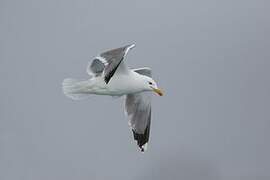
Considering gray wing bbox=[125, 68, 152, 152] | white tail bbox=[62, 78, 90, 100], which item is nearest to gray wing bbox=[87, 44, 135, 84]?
white tail bbox=[62, 78, 90, 100]

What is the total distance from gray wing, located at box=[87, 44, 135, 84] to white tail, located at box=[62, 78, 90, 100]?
0.34 feet

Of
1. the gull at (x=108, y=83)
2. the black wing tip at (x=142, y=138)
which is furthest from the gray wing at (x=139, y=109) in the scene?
the gull at (x=108, y=83)

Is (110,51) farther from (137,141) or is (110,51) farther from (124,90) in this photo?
(137,141)

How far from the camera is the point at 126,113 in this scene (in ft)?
17.6

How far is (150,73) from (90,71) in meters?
0.58

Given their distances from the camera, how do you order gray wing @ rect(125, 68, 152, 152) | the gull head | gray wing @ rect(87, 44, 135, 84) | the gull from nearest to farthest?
gray wing @ rect(87, 44, 135, 84) < the gull < the gull head < gray wing @ rect(125, 68, 152, 152)

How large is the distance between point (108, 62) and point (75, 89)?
0.50 metres

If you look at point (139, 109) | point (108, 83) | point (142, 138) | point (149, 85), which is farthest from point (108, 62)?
point (142, 138)

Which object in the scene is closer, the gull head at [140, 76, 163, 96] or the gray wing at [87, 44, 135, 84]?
the gray wing at [87, 44, 135, 84]

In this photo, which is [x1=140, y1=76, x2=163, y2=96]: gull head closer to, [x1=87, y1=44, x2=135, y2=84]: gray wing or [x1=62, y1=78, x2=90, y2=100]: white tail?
[x1=87, y1=44, x2=135, y2=84]: gray wing

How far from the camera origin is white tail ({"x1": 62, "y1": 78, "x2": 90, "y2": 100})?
4.79 m

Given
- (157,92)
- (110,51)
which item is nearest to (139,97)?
(157,92)

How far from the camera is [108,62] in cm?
440

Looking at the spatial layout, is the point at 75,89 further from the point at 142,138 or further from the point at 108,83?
the point at 142,138
